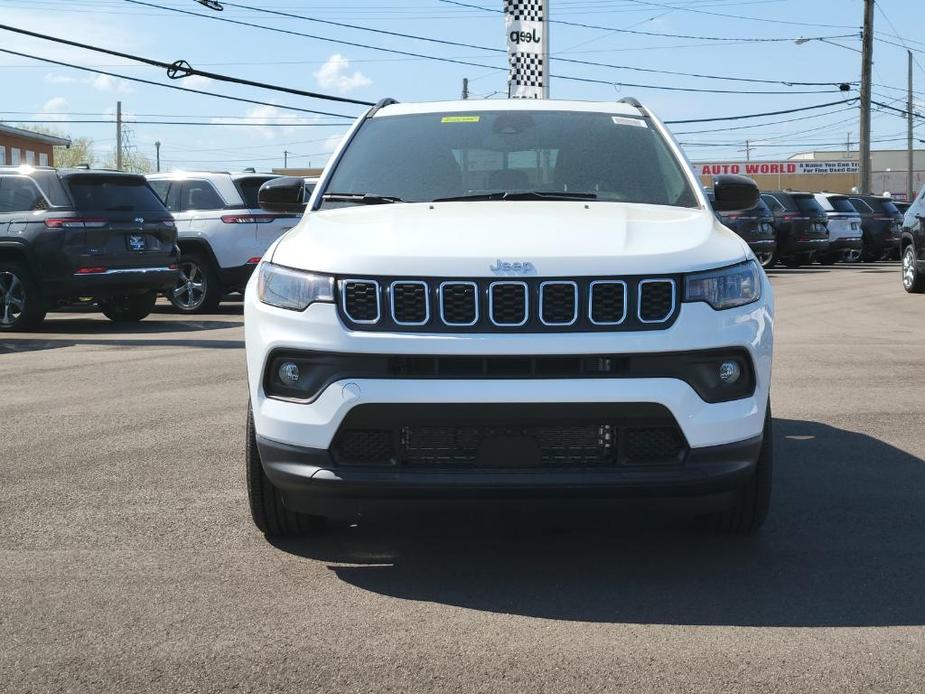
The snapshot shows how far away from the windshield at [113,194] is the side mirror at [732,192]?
1036 centimetres

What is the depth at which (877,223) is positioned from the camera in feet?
111

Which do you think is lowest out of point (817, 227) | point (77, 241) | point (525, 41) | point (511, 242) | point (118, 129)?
point (817, 227)

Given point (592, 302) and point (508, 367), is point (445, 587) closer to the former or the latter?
point (508, 367)

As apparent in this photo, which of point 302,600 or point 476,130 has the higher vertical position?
point 476,130

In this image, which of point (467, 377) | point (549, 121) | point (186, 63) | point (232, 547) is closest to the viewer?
point (467, 377)

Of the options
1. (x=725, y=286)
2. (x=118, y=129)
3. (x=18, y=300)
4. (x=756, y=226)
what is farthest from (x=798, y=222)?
(x=118, y=129)

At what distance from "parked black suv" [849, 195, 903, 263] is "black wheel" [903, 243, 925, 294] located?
1314cm

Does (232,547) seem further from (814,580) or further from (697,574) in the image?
(814,580)

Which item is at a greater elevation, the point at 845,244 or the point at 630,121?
the point at 630,121

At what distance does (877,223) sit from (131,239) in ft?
78.3

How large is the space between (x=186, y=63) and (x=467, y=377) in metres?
24.0

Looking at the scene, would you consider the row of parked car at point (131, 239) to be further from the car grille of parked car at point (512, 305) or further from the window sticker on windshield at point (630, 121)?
the car grille of parked car at point (512, 305)

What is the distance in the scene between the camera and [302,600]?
433 cm

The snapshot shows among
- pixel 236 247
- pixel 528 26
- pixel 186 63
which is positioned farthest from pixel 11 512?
pixel 186 63
